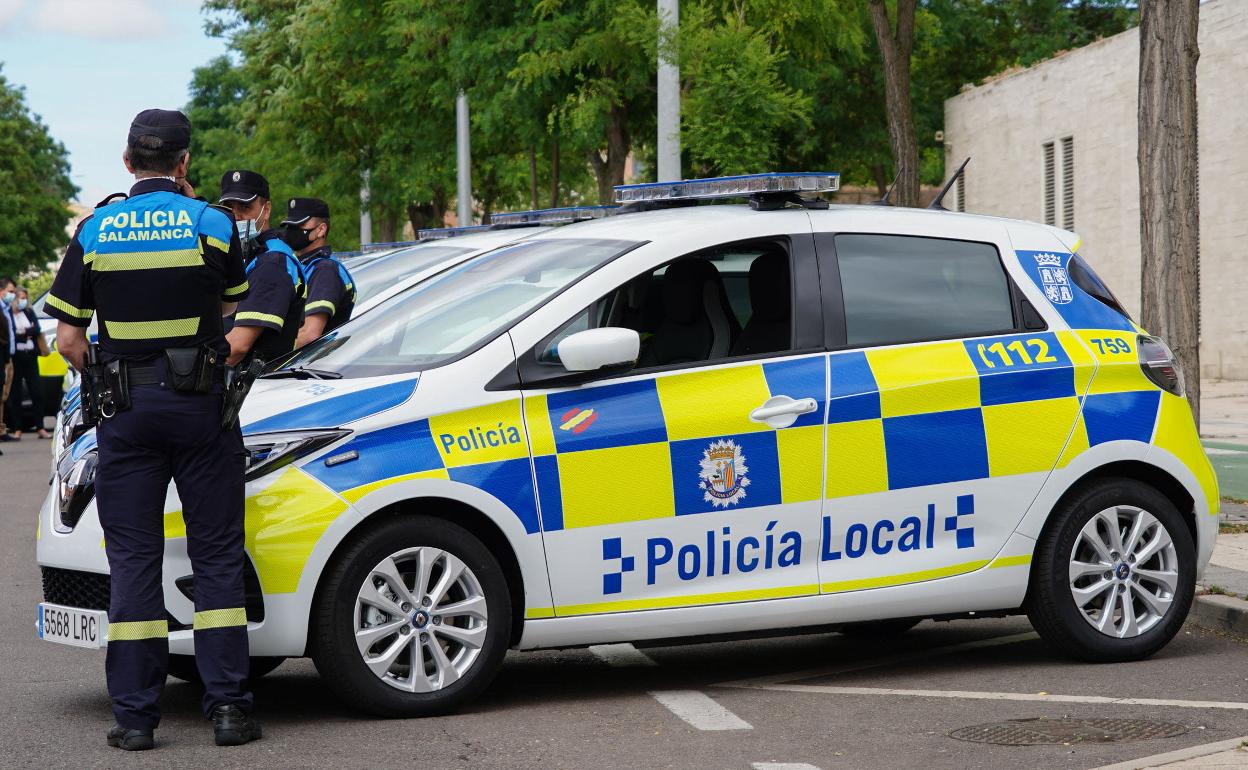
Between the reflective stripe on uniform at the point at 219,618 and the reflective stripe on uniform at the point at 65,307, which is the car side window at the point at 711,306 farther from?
the reflective stripe on uniform at the point at 65,307

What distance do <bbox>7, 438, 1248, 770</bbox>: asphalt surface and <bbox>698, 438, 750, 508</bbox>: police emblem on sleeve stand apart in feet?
2.30

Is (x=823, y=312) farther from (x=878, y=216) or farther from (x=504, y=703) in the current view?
(x=504, y=703)

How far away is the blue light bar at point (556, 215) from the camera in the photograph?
967 cm

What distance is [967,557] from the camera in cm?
679

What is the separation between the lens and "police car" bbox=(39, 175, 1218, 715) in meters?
5.91

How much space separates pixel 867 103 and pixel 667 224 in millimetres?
27855

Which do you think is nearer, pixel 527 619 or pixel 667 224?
pixel 527 619

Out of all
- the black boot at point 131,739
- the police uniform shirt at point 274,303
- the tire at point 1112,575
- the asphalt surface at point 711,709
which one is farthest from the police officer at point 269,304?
the tire at point 1112,575

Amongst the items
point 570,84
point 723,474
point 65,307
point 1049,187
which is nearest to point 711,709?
point 723,474

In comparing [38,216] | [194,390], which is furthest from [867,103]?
[38,216]

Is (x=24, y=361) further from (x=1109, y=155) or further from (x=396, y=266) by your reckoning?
(x=1109, y=155)

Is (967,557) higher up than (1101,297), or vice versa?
(1101,297)

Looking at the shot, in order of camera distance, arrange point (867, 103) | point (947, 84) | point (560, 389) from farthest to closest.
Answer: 1. point (947, 84)
2. point (867, 103)
3. point (560, 389)

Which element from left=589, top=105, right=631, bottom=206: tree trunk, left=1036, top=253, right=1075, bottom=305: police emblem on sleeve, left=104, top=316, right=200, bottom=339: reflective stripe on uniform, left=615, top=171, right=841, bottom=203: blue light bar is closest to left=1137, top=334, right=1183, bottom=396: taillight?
left=1036, top=253, right=1075, bottom=305: police emblem on sleeve
